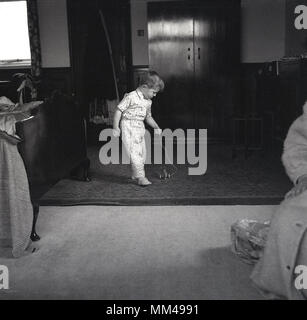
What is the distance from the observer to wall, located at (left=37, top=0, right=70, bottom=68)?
612cm

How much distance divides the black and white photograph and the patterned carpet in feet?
0.05

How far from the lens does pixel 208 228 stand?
2803 millimetres

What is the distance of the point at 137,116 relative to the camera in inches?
151

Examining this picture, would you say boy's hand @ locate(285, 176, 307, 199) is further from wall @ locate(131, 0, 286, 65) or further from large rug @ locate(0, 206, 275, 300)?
wall @ locate(131, 0, 286, 65)

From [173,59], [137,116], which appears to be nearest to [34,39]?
[173,59]

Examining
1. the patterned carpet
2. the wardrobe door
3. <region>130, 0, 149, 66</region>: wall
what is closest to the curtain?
<region>130, 0, 149, 66</region>: wall

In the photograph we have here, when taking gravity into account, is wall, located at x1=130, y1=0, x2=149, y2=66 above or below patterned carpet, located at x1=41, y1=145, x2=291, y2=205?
above

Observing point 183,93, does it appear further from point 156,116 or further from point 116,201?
point 116,201

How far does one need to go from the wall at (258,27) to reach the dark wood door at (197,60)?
406 mm

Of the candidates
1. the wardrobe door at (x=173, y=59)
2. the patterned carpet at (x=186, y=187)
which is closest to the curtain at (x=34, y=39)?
the wardrobe door at (x=173, y=59)

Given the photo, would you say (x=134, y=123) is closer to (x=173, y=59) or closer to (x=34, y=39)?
(x=173, y=59)

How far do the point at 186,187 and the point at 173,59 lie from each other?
2505mm
